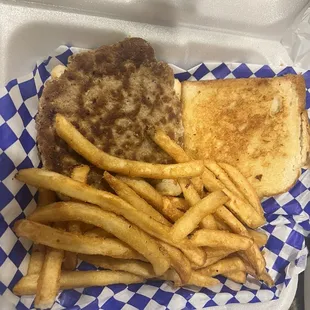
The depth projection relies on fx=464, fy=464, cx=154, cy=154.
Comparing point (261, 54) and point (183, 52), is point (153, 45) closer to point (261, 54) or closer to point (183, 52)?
point (183, 52)

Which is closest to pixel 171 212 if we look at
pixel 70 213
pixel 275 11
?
pixel 70 213

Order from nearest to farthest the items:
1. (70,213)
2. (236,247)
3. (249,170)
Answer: (70,213) < (236,247) < (249,170)

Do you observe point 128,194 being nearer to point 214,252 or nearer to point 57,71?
point 214,252

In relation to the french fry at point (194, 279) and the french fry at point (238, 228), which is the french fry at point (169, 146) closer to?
the french fry at point (238, 228)

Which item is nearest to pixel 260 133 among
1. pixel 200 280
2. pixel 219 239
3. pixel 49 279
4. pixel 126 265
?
pixel 219 239

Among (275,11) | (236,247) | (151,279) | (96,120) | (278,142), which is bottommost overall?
(151,279)

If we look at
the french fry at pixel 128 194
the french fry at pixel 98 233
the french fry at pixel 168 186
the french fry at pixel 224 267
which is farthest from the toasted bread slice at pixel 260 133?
the french fry at pixel 98 233

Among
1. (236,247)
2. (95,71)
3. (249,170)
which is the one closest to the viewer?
(236,247)
